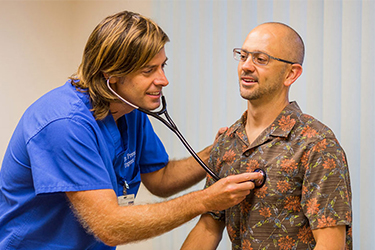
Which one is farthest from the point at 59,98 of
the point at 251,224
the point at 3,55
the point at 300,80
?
the point at 3,55

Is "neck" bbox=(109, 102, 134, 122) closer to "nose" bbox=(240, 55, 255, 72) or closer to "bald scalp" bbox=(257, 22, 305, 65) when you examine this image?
"nose" bbox=(240, 55, 255, 72)

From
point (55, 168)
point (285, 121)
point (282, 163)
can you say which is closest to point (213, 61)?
point (285, 121)

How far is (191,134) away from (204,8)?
27.3 inches

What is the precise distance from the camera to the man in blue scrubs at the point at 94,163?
132 cm

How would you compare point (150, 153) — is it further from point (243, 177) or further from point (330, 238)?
point (330, 238)

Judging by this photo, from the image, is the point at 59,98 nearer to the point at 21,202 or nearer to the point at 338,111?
the point at 21,202

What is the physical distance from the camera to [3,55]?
9.03 ft

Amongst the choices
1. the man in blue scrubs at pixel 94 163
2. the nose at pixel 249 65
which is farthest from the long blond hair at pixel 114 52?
the nose at pixel 249 65

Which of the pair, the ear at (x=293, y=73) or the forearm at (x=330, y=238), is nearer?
the forearm at (x=330, y=238)

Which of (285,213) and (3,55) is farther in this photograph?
(3,55)

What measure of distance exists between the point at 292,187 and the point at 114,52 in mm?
712

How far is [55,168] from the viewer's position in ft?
4.36

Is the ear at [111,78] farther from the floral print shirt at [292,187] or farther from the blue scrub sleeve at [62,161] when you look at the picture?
the floral print shirt at [292,187]

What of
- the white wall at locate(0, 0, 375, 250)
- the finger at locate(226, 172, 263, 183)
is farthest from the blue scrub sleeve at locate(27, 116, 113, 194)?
the white wall at locate(0, 0, 375, 250)
